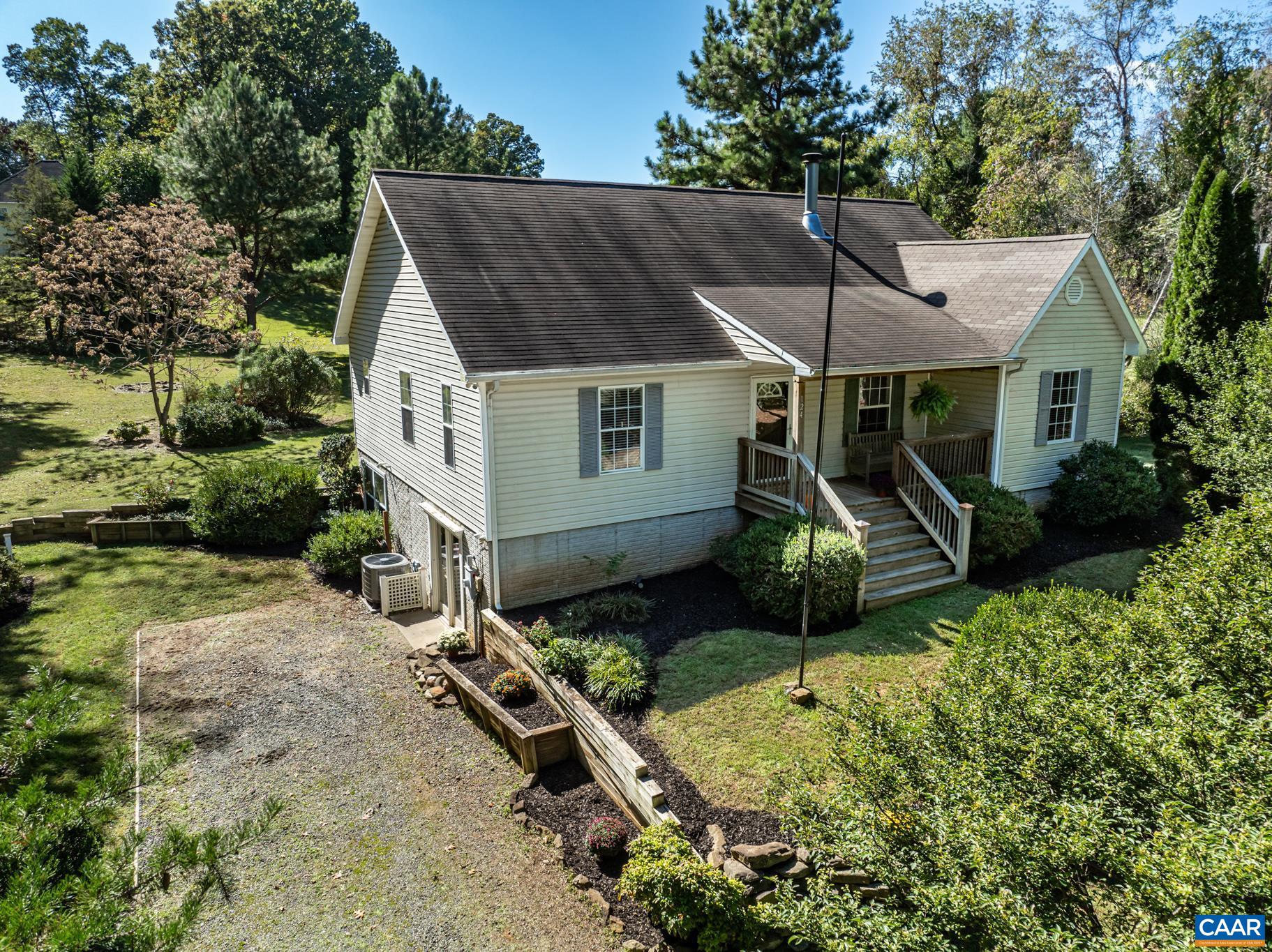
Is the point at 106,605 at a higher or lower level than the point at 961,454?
lower

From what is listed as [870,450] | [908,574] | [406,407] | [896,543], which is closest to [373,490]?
[406,407]

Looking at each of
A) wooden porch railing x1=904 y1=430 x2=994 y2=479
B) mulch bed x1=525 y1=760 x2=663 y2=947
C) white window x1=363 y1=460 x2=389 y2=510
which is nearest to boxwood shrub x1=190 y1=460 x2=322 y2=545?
white window x1=363 y1=460 x2=389 y2=510

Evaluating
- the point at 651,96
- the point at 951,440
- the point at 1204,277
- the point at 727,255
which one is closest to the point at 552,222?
the point at 727,255

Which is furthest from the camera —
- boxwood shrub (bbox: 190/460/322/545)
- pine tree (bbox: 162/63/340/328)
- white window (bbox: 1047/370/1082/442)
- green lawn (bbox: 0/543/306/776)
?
pine tree (bbox: 162/63/340/328)

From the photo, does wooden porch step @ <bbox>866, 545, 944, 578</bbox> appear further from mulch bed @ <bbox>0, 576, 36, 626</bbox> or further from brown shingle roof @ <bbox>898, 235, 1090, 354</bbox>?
mulch bed @ <bbox>0, 576, 36, 626</bbox>

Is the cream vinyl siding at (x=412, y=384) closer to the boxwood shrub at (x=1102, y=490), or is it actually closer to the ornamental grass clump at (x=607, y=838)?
the ornamental grass clump at (x=607, y=838)

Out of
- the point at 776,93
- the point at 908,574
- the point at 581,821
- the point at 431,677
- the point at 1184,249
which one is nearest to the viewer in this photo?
the point at 581,821

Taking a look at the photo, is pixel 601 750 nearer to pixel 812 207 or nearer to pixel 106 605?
pixel 106 605

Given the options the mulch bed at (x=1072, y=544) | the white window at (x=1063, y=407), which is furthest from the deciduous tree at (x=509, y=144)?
the mulch bed at (x=1072, y=544)
